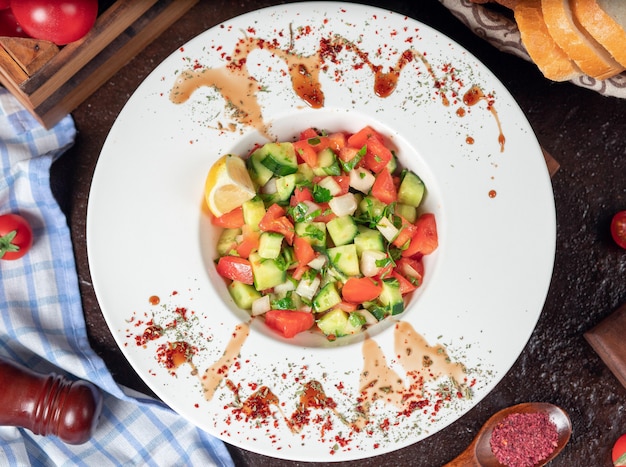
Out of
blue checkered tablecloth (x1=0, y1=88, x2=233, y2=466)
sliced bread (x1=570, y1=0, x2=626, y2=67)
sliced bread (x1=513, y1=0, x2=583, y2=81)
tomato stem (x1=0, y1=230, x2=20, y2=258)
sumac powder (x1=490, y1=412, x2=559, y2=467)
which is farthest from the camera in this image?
sumac powder (x1=490, y1=412, x2=559, y2=467)

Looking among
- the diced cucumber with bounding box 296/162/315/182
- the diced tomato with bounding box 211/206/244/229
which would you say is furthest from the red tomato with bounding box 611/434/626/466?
the diced tomato with bounding box 211/206/244/229

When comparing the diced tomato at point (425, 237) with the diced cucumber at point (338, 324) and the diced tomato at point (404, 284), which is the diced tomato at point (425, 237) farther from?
the diced cucumber at point (338, 324)

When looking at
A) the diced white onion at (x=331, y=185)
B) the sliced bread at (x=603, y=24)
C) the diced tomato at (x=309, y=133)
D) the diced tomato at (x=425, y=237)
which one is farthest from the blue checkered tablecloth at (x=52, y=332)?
the sliced bread at (x=603, y=24)

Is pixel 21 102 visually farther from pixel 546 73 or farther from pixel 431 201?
pixel 546 73

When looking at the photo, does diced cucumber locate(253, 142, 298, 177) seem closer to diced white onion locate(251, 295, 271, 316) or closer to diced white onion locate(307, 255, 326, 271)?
diced white onion locate(307, 255, 326, 271)

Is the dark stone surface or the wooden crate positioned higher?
the wooden crate

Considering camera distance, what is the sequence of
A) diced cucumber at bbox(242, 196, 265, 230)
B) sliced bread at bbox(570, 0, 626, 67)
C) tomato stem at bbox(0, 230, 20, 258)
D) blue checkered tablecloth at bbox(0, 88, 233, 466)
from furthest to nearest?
1. blue checkered tablecloth at bbox(0, 88, 233, 466)
2. tomato stem at bbox(0, 230, 20, 258)
3. diced cucumber at bbox(242, 196, 265, 230)
4. sliced bread at bbox(570, 0, 626, 67)

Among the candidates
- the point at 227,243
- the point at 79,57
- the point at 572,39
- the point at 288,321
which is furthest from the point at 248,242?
the point at 572,39
